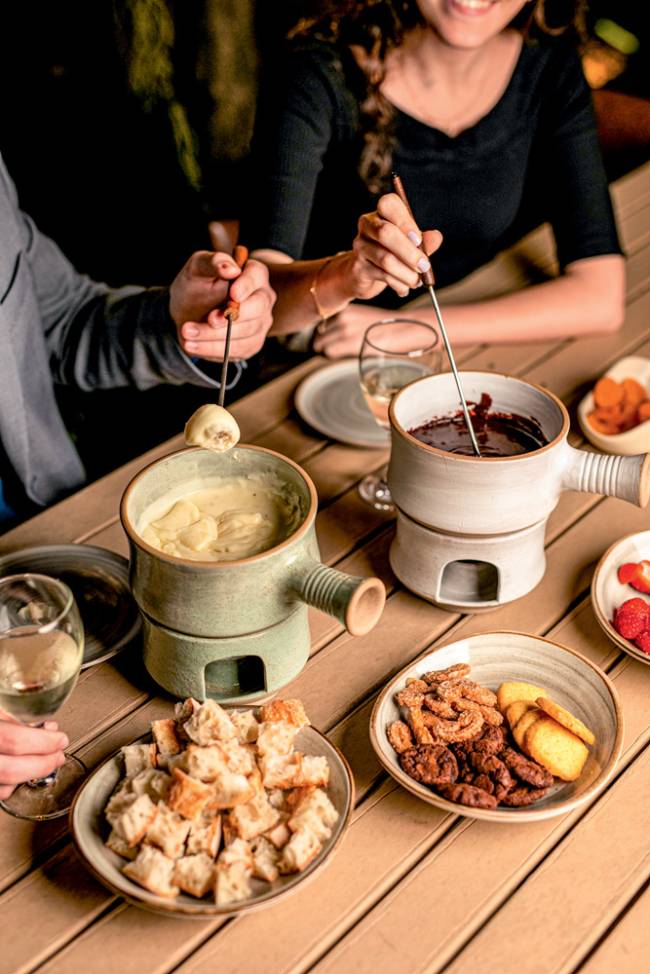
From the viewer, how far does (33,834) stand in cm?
102

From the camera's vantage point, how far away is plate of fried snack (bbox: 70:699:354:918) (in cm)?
89

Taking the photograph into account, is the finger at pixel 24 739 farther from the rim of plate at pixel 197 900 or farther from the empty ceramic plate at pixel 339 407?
the empty ceramic plate at pixel 339 407

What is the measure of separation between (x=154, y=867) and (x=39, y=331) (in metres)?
1.17

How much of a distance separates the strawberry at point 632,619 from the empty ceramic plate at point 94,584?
0.60 metres

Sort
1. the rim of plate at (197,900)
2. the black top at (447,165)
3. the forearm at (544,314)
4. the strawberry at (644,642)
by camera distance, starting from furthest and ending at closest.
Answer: the black top at (447,165) < the forearm at (544,314) < the strawberry at (644,642) < the rim of plate at (197,900)

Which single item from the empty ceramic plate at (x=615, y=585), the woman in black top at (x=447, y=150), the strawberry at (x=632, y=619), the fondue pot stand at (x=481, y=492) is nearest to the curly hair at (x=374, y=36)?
the woman in black top at (x=447, y=150)

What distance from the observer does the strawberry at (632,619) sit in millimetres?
1212

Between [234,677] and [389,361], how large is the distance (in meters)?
0.59

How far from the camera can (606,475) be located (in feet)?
3.96

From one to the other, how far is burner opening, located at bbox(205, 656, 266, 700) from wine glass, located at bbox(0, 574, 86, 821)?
166mm

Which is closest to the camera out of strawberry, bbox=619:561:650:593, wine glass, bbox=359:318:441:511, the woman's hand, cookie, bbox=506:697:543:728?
cookie, bbox=506:697:543:728

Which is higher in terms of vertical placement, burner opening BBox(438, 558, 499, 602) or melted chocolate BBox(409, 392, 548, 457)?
melted chocolate BBox(409, 392, 548, 457)

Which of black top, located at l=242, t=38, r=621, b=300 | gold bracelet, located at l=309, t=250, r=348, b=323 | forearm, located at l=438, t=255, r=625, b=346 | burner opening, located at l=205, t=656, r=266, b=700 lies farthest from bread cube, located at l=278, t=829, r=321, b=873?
black top, located at l=242, t=38, r=621, b=300

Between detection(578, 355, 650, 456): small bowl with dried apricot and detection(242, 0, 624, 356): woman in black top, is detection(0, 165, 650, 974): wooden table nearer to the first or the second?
detection(578, 355, 650, 456): small bowl with dried apricot
